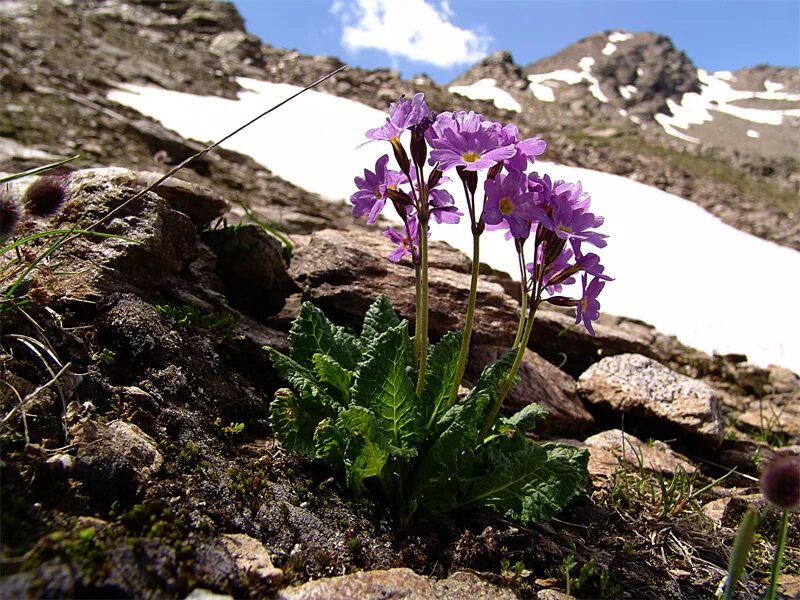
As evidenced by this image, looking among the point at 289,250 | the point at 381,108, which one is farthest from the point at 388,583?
the point at 381,108

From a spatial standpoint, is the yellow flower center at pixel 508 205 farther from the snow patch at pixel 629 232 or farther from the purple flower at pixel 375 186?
the snow patch at pixel 629 232

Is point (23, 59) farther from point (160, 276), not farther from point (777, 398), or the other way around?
point (777, 398)

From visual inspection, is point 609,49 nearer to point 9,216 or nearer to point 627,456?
point 627,456

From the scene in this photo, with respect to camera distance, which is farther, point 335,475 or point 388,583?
point 335,475

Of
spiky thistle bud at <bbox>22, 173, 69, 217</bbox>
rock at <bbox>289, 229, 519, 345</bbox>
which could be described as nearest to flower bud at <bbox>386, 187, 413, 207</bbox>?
spiky thistle bud at <bbox>22, 173, 69, 217</bbox>

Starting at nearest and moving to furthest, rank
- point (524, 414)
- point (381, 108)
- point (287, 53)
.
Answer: point (524, 414) < point (381, 108) < point (287, 53)

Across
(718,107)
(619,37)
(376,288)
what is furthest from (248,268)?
(619,37)

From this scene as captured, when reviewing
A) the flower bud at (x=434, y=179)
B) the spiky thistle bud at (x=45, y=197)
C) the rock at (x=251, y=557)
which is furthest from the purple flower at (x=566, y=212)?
the spiky thistle bud at (x=45, y=197)
